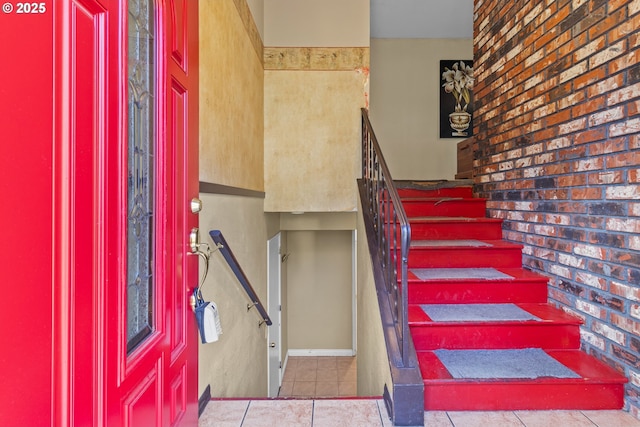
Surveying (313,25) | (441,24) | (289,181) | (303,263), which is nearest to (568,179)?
(289,181)

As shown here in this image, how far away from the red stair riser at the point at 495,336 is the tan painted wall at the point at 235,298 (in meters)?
1.05

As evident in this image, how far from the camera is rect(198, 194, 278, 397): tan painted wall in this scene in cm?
188

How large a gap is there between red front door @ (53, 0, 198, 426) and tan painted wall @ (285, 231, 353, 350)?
3961 mm

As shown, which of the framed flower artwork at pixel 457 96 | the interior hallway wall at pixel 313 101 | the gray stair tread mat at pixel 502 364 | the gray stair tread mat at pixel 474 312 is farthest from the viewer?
the framed flower artwork at pixel 457 96

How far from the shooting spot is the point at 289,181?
3.55 metres

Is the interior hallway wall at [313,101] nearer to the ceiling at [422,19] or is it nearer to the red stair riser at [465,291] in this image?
the ceiling at [422,19]

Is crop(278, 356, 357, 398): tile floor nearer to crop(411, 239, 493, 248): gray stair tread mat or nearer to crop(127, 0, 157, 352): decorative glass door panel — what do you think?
crop(411, 239, 493, 248): gray stair tread mat

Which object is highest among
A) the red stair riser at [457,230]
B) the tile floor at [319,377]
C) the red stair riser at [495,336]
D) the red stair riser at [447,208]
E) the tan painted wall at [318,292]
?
the red stair riser at [447,208]

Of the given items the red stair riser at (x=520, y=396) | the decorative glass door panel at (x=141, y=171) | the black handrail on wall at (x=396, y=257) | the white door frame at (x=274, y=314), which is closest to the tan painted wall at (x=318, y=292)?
the white door frame at (x=274, y=314)

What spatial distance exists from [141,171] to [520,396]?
177cm

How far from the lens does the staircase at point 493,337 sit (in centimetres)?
164

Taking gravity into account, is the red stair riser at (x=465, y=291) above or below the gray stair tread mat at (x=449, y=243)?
below

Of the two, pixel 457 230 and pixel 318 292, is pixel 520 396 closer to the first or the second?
pixel 457 230

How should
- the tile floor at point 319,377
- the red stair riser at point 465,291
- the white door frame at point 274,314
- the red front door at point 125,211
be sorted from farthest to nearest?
the tile floor at point 319,377
the white door frame at point 274,314
the red stair riser at point 465,291
the red front door at point 125,211
